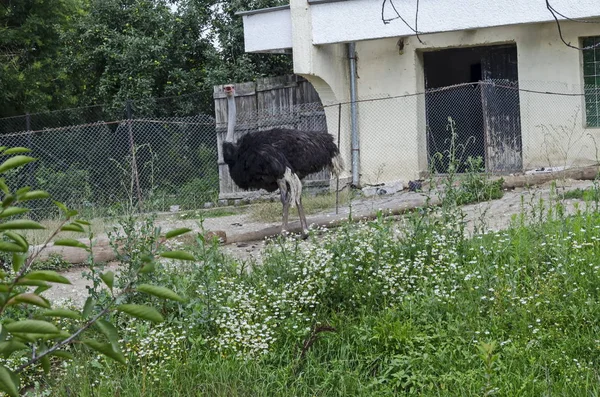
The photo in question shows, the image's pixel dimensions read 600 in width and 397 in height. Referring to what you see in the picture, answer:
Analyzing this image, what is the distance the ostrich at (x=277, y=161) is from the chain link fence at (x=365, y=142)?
3405mm

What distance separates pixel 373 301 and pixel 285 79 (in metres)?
10.8

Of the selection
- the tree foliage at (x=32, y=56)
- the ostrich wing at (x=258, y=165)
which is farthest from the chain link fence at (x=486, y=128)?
the tree foliage at (x=32, y=56)

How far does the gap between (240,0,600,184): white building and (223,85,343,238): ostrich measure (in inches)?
136

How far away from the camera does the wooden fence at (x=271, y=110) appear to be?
16.4m

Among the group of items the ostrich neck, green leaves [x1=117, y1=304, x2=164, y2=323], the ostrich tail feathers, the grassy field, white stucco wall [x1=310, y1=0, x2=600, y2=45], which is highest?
white stucco wall [x1=310, y1=0, x2=600, y2=45]

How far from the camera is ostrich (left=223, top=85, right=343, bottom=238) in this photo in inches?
439

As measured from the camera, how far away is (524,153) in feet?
49.9

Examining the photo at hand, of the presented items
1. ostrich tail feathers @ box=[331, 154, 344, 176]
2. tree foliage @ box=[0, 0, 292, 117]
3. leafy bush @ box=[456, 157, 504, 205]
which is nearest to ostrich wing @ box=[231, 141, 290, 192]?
ostrich tail feathers @ box=[331, 154, 344, 176]

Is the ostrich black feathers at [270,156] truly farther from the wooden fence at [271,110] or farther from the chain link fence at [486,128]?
the wooden fence at [271,110]

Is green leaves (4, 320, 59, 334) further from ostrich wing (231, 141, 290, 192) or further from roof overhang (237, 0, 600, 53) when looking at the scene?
roof overhang (237, 0, 600, 53)

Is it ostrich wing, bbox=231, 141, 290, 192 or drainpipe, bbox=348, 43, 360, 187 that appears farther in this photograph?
drainpipe, bbox=348, 43, 360, 187

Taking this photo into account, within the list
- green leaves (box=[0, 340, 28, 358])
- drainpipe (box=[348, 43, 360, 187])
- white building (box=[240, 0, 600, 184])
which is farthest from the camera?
drainpipe (box=[348, 43, 360, 187])

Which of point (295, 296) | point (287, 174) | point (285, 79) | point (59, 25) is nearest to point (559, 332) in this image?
point (295, 296)

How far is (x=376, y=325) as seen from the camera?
599cm
